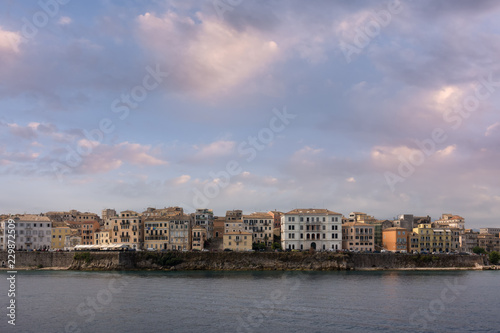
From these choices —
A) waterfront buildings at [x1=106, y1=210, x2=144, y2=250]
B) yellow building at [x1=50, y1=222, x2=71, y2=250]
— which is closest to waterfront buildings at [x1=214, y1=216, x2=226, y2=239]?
waterfront buildings at [x1=106, y1=210, x2=144, y2=250]

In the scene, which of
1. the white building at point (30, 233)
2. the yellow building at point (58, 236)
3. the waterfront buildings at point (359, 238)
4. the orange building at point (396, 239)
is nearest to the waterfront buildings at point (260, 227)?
the waterfront buildings at point (359, 238)

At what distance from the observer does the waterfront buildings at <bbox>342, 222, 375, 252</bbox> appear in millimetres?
126312

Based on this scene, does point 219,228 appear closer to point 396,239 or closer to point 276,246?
point 276,246

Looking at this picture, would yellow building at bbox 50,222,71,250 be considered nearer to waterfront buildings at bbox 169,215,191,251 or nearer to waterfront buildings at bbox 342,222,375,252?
waterfront buildings at bbox 169,215,191,251

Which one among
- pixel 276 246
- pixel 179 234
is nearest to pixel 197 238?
pixel 179 234

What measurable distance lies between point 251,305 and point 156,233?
70719mm

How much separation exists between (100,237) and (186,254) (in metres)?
33.8

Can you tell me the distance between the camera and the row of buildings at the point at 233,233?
122938mm

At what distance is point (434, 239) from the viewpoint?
434 feet

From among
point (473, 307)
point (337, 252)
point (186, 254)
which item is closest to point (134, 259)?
point (186, 254)

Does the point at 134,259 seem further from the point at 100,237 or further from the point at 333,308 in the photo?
the point at 333,308

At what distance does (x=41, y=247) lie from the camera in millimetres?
127938

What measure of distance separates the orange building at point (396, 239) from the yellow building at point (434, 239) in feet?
11.0

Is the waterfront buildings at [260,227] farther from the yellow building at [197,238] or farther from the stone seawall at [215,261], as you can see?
the stone seawall at [215,261]
